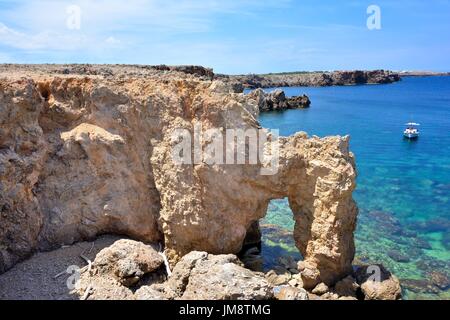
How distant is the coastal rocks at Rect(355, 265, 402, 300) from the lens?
14219 millimetres

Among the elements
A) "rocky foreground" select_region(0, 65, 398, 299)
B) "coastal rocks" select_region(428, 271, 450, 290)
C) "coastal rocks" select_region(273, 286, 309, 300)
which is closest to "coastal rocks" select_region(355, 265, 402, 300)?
"rocky foreground" select_region(0, 65, 398, 299)

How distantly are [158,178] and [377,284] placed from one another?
8.53m

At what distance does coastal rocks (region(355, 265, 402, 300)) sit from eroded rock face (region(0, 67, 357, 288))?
69 cm

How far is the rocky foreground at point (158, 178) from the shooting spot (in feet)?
46.4

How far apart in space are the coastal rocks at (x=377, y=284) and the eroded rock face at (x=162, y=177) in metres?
0.69

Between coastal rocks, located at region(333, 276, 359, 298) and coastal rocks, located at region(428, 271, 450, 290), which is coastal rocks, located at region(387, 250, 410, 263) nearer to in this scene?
coastal rocks, located at region(428, 271, 450, 290)

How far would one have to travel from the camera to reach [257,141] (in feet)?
48.2

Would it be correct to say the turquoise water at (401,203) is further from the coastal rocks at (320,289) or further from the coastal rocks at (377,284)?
the coastal rocks at (320,289)

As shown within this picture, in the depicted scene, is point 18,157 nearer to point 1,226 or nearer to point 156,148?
point 1,226

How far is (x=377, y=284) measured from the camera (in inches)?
570

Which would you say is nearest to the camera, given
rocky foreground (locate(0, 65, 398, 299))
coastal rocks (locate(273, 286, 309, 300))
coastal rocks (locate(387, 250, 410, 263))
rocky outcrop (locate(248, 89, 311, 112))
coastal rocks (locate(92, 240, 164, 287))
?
coastal rocks (locate(273, 286, 309, 300))

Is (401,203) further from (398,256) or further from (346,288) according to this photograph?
(346,288)

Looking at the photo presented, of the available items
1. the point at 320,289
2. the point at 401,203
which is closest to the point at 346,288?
the point at 320,289

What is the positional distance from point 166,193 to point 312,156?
5340mm
